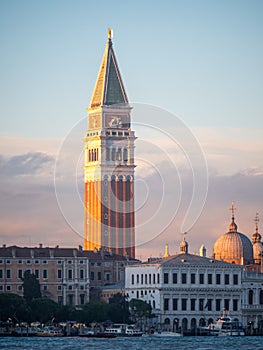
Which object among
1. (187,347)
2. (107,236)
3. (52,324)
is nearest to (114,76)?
(107,236)

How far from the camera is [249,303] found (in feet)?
529

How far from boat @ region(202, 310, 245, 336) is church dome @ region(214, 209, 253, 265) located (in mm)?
21869

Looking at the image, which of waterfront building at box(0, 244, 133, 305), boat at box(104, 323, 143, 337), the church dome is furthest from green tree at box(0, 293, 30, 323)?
the church dome

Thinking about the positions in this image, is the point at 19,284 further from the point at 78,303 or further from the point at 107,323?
the point at 107,323

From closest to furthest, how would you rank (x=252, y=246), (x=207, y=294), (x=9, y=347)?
1. (x=9, y=347)
2. (x=207, y=294)
3. (x=252, y=246)

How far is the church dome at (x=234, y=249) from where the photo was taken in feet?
566

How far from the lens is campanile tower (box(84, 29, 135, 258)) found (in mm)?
177125

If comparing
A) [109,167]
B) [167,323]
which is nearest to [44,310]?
[167,323]

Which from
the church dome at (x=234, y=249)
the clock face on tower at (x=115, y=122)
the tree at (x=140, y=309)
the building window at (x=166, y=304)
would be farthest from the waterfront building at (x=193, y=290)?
the clock face on tower at (x=115, y=122)

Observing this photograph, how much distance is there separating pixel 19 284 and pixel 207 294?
18191 mm

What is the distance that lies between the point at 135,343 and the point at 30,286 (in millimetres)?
27200

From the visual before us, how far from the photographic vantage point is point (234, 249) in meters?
173

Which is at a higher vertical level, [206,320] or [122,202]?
[122,202]

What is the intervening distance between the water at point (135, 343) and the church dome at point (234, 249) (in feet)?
105
